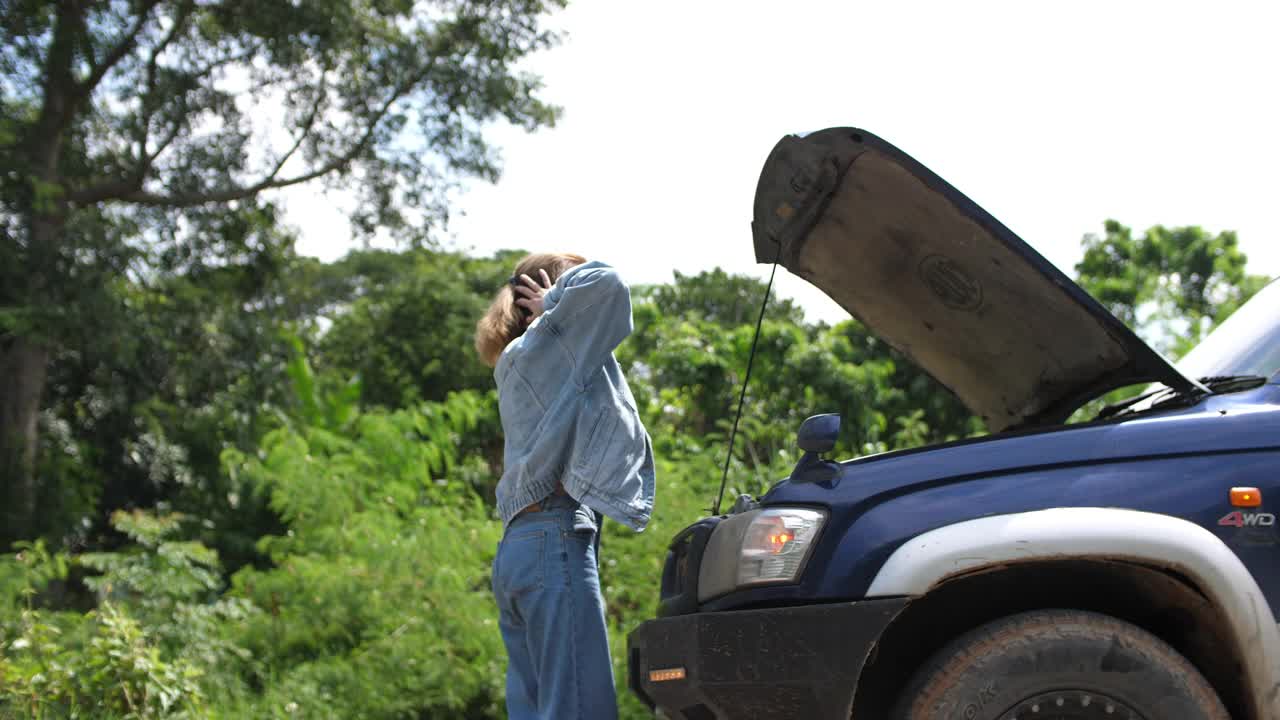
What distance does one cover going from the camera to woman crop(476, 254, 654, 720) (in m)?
2.97

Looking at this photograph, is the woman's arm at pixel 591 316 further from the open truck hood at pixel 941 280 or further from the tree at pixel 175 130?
the tree at pixel 175 130

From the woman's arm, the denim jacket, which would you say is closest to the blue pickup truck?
the denim jacket

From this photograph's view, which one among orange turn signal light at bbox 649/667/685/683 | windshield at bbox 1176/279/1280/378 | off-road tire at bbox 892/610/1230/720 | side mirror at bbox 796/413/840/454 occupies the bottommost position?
off-road tire at bbox 892/610/1230/720

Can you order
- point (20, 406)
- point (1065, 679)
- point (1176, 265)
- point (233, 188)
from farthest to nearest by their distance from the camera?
point (1176, 265)
point (233, 188)
point (20, 406)
point (1065, 679)

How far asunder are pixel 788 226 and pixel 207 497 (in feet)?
32.1

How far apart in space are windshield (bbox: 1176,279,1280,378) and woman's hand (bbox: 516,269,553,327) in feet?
6.76

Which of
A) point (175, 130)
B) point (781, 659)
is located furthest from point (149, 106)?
point (781, 659)

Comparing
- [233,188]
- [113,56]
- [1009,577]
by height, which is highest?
[113,56]

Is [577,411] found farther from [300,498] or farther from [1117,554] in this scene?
[300,498]

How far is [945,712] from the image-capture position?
260 centimetres

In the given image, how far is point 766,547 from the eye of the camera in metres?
2.82

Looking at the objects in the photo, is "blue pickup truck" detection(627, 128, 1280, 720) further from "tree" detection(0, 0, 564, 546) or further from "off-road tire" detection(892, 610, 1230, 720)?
"tree" detection(0, 0, 564, 546)

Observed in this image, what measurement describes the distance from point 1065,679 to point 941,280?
1645 millimetres

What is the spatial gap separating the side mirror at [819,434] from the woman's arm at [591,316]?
571 mm
